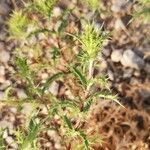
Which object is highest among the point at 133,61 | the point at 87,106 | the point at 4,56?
the point at 4,56

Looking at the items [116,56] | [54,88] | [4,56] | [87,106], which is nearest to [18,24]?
[4,56]

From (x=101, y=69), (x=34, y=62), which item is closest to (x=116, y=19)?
(x=101, y=69)

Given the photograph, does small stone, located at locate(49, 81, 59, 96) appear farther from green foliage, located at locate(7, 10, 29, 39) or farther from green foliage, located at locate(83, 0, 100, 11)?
green foliage, located at locate(83, 0, 100, 11)

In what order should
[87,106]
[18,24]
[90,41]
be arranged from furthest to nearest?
[18,24] → [87,106] → [90,41]

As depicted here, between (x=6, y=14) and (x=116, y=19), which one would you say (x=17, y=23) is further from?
(x=116, y=19)

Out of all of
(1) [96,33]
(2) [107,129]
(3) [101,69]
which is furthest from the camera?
(3) [101,69]

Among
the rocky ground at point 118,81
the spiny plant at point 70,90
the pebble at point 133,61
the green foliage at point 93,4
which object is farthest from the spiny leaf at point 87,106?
the green foliage at point 93,4

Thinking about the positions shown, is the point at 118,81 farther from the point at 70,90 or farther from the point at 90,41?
the point at 90,41

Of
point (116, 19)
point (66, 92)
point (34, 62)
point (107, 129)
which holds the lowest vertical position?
point (107, 129)
